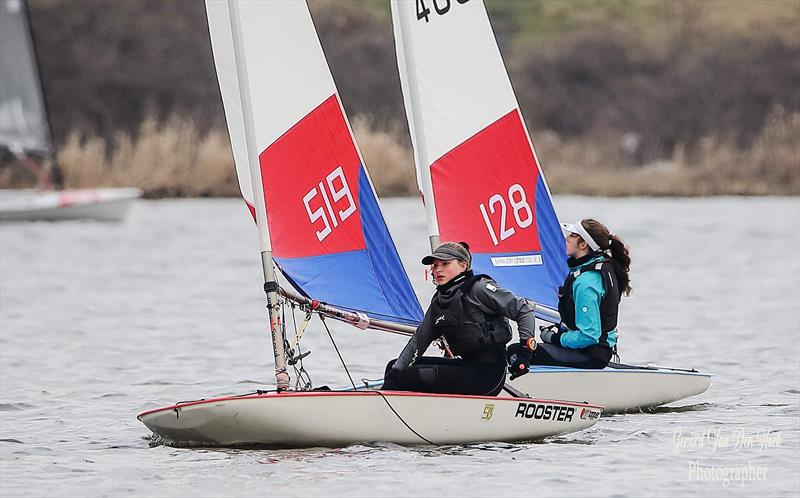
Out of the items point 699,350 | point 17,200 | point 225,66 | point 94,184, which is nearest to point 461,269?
point 225,66

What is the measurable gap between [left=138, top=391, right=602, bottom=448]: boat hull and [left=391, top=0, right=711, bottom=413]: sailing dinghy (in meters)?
1.37

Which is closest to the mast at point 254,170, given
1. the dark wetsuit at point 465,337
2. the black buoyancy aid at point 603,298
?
the dark wetsuit at point 465,337

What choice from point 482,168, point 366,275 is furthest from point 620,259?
point 482,168

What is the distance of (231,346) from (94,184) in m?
14.9

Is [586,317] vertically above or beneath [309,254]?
beneath

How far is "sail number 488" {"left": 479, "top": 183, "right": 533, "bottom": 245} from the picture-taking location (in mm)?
10195

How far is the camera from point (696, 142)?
35281 millimetres

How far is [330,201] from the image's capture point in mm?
8797

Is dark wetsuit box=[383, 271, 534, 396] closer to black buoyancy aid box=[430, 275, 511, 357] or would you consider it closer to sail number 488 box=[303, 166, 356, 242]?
black buoyancy aid box=[430, 275, 511, 357]

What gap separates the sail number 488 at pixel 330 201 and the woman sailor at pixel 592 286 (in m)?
1.30

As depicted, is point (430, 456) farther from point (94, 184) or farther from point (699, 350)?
point (94, 184)

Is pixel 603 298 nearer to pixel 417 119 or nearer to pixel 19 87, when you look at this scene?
pixel 417 119

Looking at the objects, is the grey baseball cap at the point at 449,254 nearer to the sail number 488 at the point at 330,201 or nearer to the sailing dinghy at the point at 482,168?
the sail number 488 at the point at 330,201

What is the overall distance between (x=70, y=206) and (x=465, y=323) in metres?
16.9
